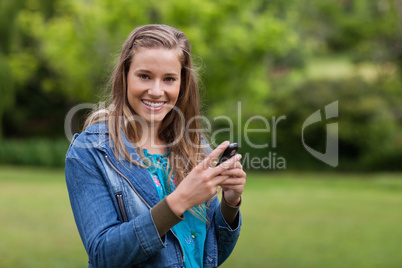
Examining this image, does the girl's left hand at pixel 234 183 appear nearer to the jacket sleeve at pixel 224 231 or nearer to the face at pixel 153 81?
the jacket sleeve at pixel 224 231

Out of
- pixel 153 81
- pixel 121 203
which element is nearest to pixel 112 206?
pixel 121 203

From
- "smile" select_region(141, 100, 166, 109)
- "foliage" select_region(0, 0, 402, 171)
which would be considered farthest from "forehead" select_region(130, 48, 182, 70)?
"foliage" select_region(0, 0, 402, 171)

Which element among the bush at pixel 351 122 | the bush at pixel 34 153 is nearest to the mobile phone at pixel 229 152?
the bush at pixel 34 153

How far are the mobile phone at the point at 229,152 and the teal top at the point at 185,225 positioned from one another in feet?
0.87

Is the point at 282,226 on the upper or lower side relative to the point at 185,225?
lower

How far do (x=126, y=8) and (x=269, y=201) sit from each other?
816 cm

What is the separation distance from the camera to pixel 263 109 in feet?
73.9

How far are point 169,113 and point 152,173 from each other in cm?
29

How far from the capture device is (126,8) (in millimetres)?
16922

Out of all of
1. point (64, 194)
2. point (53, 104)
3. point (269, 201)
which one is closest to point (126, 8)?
point (64, 194)

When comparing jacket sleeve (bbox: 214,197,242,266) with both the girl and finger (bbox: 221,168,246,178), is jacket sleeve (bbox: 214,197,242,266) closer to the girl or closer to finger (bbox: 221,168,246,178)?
the girl

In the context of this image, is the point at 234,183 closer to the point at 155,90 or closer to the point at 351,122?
the point at 155,90

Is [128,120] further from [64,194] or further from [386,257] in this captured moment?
[64,194]

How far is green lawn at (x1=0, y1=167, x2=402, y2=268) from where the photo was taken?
24.6 feet
